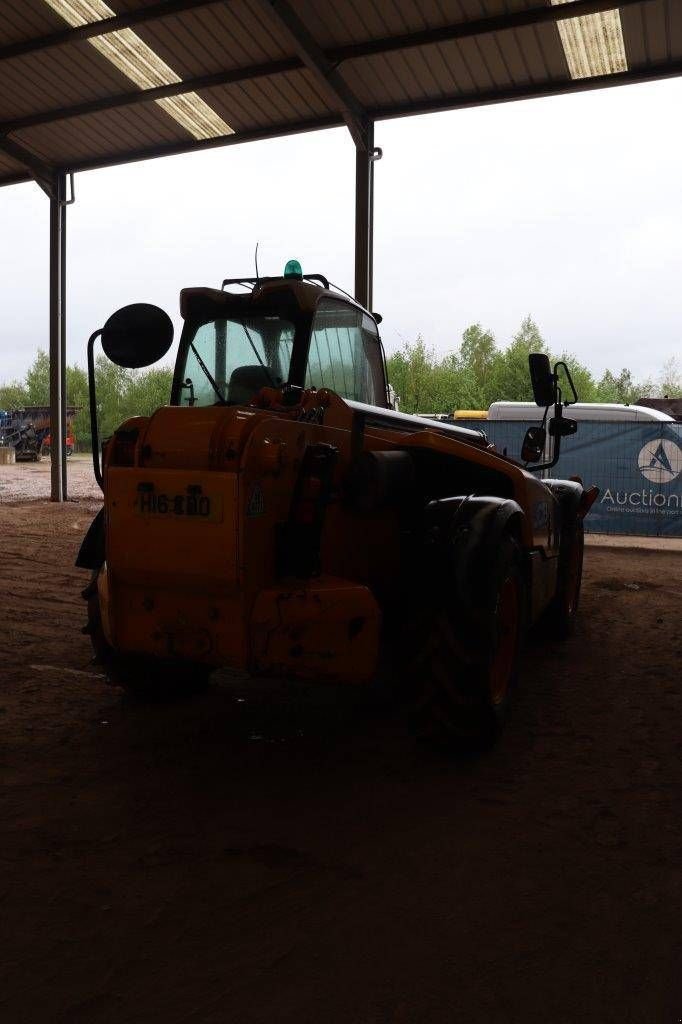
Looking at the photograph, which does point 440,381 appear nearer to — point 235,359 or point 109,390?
point 109,390

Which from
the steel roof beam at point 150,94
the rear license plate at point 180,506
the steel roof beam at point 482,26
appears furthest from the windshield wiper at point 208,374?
the steel roof beam at point 150,94

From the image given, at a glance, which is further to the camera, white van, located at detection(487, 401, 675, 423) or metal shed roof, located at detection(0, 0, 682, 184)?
white van, located at detection(487, 401, 675, 423)

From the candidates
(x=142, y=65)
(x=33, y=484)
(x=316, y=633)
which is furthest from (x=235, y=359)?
(x=33, y=484)

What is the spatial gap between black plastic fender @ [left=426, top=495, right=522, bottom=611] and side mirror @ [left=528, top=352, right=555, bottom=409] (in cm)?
118

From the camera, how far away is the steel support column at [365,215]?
11.8 meters

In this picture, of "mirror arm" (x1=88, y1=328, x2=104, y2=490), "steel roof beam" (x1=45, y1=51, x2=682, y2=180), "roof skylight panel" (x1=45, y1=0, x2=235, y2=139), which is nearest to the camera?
"mirror arm" (x1=88, y1=328, x2=104, y2=490)

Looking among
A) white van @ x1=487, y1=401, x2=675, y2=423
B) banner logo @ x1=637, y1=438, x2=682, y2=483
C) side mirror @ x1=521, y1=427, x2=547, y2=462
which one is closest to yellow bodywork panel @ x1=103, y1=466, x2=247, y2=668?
side mirror @ x1=521, y1=427, x2=547, y2=462

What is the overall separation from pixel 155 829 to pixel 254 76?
11069mm

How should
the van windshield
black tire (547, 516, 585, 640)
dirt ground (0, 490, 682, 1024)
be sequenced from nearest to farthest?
dirt ground (0, 490, 682, 1024) < the van windshield < black tire (547, 516, 585, 640)

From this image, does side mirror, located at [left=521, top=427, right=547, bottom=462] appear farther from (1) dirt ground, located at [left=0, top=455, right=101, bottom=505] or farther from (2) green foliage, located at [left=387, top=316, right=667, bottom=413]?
(2) green foliage, located at [left=387, top=316, right=667, bottom=413]

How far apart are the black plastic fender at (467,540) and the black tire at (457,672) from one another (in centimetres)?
2

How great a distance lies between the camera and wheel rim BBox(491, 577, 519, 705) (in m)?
3.92

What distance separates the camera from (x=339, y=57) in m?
10.7

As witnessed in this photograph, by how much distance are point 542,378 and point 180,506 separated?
2.58m
